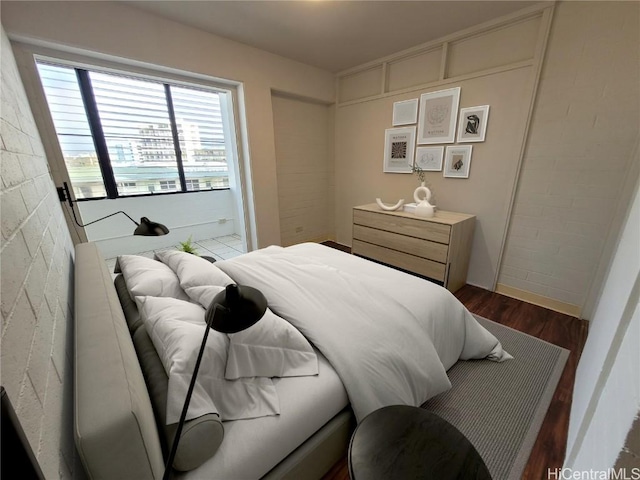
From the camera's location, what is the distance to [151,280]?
128 cm

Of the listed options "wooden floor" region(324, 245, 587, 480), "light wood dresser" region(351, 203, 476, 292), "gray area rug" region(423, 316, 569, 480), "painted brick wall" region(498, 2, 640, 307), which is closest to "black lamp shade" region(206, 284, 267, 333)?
"wooden floor" region(324, 245, 587, 480)

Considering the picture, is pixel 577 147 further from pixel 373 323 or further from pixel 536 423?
pixel 373 323

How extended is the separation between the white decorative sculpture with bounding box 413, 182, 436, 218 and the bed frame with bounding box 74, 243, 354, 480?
87.6 inches

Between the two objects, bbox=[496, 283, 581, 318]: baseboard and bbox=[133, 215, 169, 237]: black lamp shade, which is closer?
bbox=[133, 215, 169, 237]: black lamp shade

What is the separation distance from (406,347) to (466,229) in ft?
5.82

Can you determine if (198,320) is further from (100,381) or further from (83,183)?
(83,183)

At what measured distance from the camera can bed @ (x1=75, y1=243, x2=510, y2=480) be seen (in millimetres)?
646

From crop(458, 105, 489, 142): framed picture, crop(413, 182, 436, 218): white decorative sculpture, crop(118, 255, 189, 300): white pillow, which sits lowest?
crop(118, 255, 189, 300): white pillow

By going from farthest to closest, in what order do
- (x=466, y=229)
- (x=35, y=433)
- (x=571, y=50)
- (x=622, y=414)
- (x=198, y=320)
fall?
(x=466, y=229) → (x=571, y=50) → (x=198, y=320) → (x=622, y=414) → (x=35, y=433)

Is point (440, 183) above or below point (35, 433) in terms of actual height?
above

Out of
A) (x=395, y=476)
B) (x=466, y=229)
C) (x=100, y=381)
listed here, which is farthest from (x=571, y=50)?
(x=100, y=381)

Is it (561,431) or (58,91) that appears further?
(58,91)

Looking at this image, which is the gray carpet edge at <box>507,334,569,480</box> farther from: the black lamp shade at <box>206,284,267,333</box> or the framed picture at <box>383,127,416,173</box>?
the framed picture at <box>383,127,416,173</box>

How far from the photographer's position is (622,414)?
603mm
